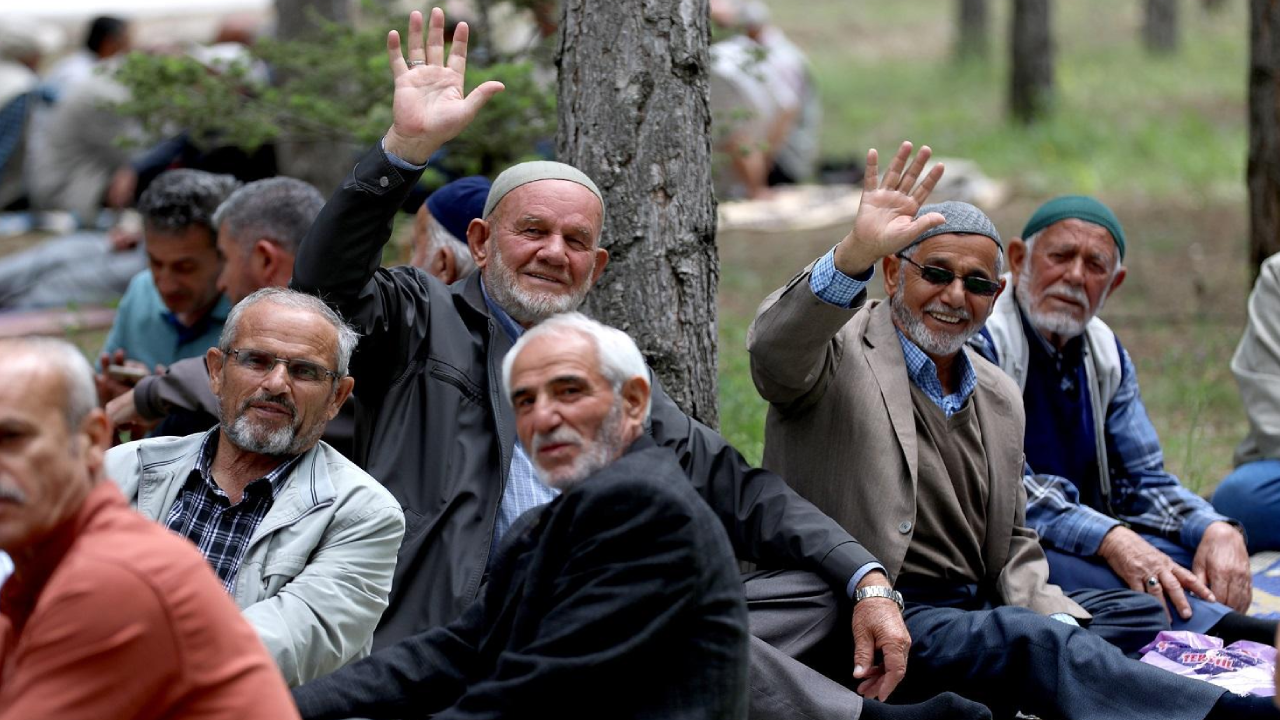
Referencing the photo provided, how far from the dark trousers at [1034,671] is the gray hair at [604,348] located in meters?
1.51

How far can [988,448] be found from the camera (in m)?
4.54

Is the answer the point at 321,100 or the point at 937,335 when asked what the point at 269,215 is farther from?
the point at 937,335

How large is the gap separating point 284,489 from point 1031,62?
13965 mm

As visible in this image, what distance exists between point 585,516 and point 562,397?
1.04 feet

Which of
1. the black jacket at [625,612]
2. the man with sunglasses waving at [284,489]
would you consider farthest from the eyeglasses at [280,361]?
the black jacket at [625,612]

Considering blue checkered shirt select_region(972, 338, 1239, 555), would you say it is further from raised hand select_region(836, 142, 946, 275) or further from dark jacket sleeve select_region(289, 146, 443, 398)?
dark jacket sleeve select_region(289, 146, 443, 398)

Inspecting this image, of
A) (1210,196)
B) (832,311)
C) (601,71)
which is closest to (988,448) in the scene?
(832,311)

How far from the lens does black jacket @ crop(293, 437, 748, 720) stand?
9.52 ft

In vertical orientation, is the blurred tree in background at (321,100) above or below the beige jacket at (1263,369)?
above

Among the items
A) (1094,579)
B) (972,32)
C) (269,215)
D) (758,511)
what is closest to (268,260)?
(269,215)

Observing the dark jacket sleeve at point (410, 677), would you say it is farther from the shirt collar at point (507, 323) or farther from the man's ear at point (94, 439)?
the shirt collar at point (507, 323)

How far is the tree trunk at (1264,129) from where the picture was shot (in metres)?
7.39

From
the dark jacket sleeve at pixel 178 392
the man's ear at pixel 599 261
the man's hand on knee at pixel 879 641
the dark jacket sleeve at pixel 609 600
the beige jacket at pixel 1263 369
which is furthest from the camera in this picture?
the beige jacket at pixel 1263 369

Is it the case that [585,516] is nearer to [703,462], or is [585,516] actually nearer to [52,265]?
[703,462]
